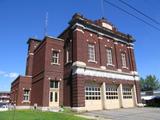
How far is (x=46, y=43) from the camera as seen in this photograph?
2439cm

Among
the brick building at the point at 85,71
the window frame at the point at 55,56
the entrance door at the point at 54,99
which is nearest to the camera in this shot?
the brick building at the point at 85,71

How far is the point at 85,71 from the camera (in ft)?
71.2

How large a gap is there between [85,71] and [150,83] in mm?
76091

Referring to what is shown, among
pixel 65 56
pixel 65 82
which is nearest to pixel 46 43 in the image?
pixel 65 56

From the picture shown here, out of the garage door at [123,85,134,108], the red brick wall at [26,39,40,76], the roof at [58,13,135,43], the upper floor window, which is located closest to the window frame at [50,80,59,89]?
the upper floor window

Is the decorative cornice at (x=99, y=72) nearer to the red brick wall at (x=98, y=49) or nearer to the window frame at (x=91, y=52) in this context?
the red brick wall at (x=98, y=49)

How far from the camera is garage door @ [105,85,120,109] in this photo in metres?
23.5

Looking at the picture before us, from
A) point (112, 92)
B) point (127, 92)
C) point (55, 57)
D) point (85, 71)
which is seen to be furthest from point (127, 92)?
point (55, 57)

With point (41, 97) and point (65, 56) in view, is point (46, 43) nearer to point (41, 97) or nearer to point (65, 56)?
point (65, 56)

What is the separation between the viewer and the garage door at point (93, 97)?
21.4 metres

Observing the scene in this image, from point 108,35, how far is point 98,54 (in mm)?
4216

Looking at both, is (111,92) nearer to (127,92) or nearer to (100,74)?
(100,74)

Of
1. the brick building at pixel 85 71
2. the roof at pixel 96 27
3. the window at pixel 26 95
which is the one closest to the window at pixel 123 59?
the brick building at pixel 85 71

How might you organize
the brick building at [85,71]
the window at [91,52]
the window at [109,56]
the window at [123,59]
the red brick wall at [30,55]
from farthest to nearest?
the red brick wall at [30,55] < the window at [123,59] < the window at [109,56] < the window at [91,52] < the brick building at [85,71]
